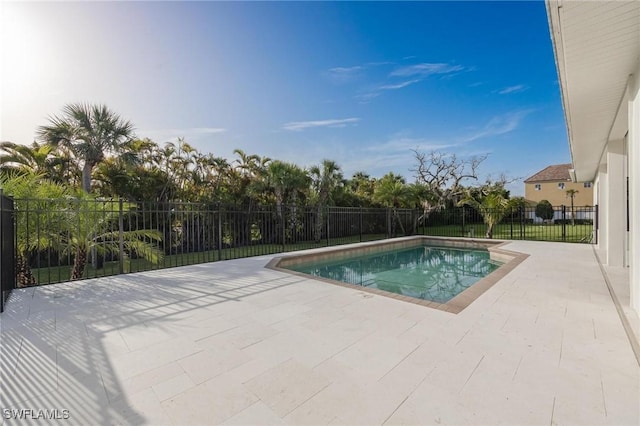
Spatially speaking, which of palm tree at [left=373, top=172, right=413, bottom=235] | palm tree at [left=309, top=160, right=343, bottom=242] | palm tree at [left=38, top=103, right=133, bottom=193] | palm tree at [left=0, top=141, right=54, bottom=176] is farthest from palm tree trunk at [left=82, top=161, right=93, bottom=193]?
palm tree at [left=373, top=172, right=413, bottom=235]

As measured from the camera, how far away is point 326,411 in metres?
1.82

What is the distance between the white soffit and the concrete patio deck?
2.94m

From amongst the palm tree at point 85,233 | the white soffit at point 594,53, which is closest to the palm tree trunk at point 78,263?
the palm tree at point 85,233

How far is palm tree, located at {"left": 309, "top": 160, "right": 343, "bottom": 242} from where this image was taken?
548 inches

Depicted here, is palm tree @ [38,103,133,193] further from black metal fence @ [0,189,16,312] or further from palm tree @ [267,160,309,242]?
palm tree @ [267,160,309,242]

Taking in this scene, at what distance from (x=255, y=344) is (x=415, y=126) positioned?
18.0m

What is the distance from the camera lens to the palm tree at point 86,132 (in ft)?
28.4

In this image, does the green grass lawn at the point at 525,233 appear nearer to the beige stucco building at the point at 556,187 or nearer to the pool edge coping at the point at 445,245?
the pool edge coping at the point at 445,245

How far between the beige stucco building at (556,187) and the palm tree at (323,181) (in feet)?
94.6

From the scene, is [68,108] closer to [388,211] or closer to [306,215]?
[306,215]

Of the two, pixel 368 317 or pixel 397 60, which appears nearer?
pixel 368 317

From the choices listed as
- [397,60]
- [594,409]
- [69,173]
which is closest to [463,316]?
[594,409]

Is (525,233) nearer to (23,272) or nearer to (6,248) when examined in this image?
(6,248)

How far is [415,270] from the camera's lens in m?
8.46
